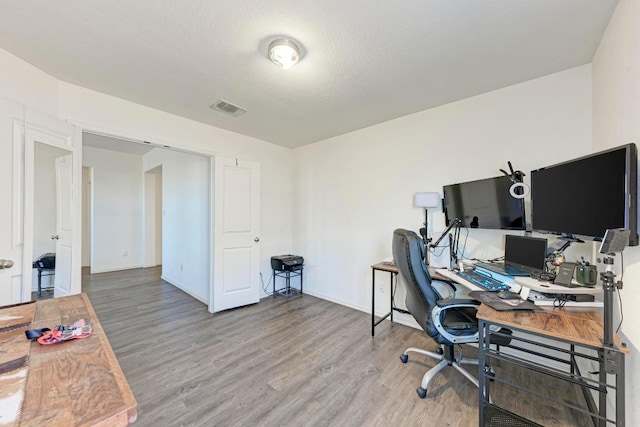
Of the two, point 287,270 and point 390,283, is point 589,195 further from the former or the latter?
point 287,270

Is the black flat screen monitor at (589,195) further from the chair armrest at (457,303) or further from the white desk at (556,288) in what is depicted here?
the chair armrest at (457,303)

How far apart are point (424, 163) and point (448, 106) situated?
629 mm

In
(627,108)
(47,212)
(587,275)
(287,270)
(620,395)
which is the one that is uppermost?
(627,108)

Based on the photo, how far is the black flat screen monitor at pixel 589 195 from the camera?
3.77 feet

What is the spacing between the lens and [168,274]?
500cm

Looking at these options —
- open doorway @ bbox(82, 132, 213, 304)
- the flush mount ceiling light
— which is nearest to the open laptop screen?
the flush mount ceiling light

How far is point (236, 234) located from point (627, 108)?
12.3 ft

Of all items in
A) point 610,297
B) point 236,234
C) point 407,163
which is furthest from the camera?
point 236,234

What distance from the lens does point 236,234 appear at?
3695mm

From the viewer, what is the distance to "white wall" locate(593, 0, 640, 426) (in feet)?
3.99

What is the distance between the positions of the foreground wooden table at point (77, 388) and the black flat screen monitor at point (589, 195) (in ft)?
Answer: 6.60

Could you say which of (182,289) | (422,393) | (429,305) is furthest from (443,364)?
(182,289)

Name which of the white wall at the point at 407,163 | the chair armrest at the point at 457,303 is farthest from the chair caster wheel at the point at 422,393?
the white wall at the point at 407,163

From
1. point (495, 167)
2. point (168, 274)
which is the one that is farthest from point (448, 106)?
point (168, 274)
